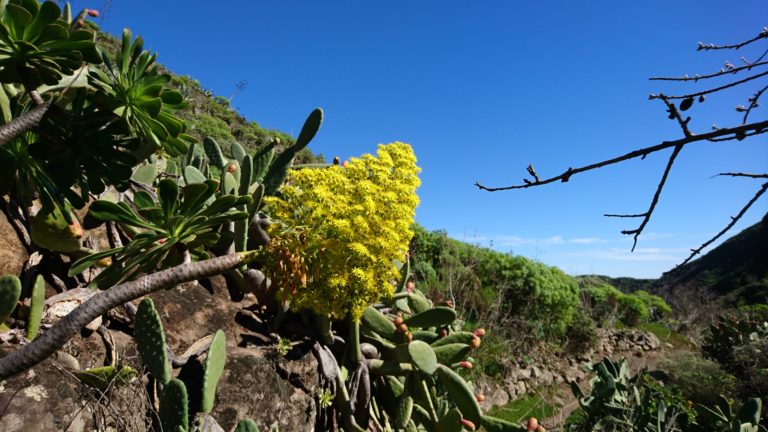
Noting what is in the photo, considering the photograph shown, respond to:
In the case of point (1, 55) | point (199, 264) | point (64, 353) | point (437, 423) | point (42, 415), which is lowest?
point (437, 423)

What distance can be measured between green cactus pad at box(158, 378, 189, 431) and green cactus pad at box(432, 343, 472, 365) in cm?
166

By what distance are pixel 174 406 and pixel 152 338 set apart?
0.91 feet

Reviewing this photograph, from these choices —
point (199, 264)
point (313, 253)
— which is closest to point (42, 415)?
point (199, 264)

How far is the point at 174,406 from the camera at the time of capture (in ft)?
5.14

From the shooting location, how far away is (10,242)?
199cm

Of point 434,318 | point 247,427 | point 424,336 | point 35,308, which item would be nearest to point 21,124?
point 35,308

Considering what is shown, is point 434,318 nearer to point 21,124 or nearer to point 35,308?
point 35,308

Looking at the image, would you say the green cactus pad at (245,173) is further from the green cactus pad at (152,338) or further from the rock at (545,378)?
the rock at (545,378)

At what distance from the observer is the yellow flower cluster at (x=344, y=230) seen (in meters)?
1.68

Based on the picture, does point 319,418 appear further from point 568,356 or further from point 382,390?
point 568,356

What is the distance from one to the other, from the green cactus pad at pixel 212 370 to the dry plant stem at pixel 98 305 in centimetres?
48

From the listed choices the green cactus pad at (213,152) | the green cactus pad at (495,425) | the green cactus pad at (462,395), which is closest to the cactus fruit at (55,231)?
the green cactus pad at (213,152)

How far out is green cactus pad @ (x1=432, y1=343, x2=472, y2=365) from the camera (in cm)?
278

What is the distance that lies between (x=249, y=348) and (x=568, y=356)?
390 inches
